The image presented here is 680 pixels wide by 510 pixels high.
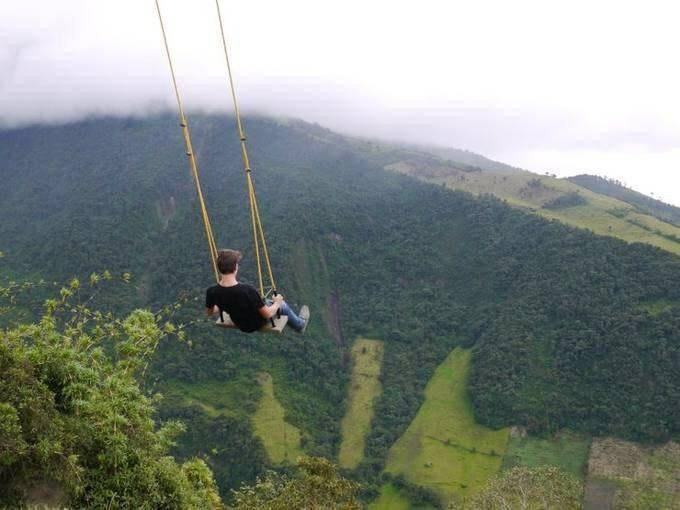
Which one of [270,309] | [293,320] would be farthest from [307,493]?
[270,309]

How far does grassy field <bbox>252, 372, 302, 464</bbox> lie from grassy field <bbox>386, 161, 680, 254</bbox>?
49.3m

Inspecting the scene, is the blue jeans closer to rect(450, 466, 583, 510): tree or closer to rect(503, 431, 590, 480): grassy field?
rect(450, 466, 583, 510): tree

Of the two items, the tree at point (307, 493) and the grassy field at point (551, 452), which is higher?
the tree at point (307, 493)

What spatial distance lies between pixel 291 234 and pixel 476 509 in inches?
3040

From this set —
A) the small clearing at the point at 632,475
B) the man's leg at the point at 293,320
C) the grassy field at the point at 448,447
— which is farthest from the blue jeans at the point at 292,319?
the grassy field at the point at 448,447

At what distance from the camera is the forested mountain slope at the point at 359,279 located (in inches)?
2376

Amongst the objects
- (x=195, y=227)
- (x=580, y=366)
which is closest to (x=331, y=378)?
(x=580, y=366)

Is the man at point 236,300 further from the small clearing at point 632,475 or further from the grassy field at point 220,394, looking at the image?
the grassy field at point 220,394

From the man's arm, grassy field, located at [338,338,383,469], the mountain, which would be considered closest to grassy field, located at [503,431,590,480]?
grassy field, located at [338,338,383,469]

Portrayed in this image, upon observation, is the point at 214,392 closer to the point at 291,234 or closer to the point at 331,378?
the point at 331,378

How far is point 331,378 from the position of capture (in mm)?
75688

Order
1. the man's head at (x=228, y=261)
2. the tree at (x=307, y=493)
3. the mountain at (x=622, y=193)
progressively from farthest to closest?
the mountain at (x=622, y=193)
the tree at (x=307, y=493)
the man's head at (x=228, y=261)

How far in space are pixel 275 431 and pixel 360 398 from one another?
1420 centimetres

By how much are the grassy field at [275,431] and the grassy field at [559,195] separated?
1942 inches
